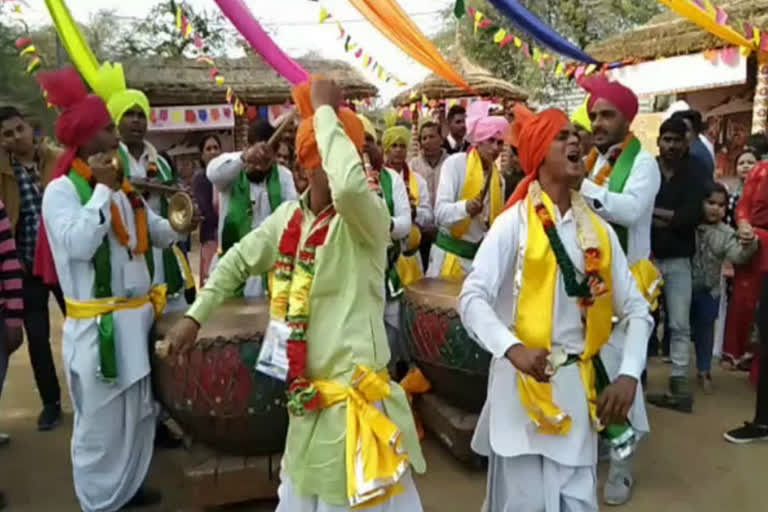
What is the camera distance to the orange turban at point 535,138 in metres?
2.43

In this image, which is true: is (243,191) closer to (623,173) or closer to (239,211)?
(239,211)

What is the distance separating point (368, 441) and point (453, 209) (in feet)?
8.38

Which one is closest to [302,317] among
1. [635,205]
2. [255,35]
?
[635,205]

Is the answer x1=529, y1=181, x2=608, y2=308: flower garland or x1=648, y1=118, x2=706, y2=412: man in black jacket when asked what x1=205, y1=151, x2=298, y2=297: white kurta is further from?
x1=648, y1=118, x2=706, y2=412: man in black jacket

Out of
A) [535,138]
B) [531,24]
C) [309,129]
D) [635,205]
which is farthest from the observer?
[531,24]

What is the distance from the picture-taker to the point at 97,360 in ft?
10.4

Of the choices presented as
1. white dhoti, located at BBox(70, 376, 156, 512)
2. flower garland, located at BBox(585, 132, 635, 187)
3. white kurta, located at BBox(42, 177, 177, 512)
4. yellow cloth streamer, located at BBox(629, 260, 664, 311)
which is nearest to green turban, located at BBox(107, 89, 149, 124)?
white kurta, located at BBox(42, 177, 177, 512)

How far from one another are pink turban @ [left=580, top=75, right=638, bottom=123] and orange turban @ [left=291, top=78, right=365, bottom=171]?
186cm

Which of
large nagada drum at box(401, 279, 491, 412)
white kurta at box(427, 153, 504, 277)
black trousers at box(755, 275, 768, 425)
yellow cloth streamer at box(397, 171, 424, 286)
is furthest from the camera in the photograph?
yellow cloth streamer at box(397, 171, 424, 286)

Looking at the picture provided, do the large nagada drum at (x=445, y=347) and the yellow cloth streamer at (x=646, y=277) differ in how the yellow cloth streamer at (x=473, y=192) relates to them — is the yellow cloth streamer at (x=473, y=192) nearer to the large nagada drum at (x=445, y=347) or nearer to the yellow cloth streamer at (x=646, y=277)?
the large nagada drum at (x=445, y=347)

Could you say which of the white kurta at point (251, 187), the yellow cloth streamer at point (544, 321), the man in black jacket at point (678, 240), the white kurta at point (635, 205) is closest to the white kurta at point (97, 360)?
the white kurta at point (251, 187)

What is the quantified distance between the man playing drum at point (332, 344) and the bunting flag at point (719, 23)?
4.42m

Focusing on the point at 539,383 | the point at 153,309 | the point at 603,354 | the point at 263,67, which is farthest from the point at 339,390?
the point at 263,67

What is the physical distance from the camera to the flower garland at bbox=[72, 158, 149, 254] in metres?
3.18
